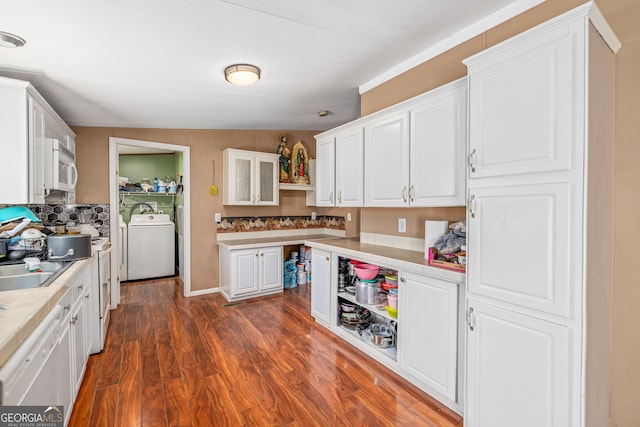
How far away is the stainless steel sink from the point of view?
181 centimetres

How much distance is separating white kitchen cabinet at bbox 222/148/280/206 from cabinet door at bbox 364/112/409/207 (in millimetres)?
2084

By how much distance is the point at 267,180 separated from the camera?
445 cm

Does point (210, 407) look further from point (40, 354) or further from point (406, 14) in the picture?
point (406, 14)

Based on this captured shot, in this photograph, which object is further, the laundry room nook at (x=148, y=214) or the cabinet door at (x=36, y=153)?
the laundry room nook at (x=148, y=214)

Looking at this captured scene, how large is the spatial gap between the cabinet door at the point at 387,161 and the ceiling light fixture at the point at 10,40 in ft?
8.09

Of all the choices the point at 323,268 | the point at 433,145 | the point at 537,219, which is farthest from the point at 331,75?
the point at 537,219

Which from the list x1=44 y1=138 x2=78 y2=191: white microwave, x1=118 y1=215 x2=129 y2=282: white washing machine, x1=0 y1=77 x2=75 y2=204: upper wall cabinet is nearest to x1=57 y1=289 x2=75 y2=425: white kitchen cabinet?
x1=0 y1=77 x2=75 y2=204: upper wall cabinet

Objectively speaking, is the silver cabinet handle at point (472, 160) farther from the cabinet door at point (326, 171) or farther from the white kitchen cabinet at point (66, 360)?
the white kitchen cabinet at point (66, 360)

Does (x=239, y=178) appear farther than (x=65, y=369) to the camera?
Yes

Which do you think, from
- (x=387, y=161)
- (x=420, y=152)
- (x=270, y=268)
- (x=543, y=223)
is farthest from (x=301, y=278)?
(x=543, y=223)

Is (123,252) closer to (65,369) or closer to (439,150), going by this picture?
(65,369)

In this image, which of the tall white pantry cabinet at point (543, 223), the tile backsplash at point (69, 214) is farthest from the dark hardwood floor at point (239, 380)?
the tile backsplash at point (69, 214)

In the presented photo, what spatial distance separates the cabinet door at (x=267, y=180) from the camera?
14.3ft

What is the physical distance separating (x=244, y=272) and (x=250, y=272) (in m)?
0.08
